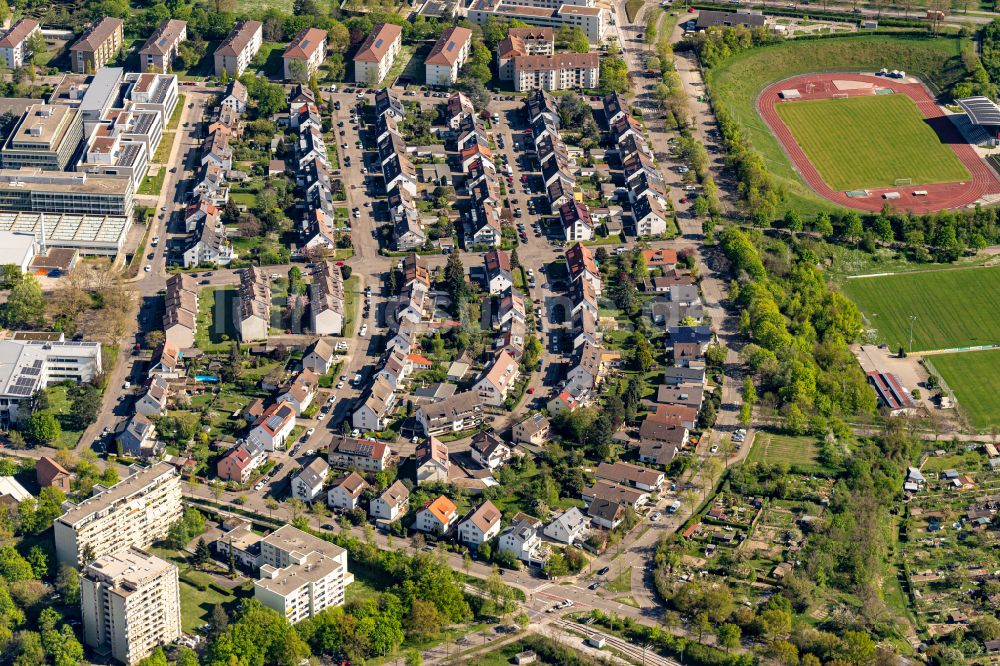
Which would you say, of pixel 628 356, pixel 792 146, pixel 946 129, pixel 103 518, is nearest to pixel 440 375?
pixel 628 356

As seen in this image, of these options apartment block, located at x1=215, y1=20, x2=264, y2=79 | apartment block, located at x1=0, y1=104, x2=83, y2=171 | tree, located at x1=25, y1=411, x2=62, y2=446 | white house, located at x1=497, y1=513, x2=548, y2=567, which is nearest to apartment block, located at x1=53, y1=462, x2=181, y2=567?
tree, located at x1=25, y1=411, x2=62, y2=446

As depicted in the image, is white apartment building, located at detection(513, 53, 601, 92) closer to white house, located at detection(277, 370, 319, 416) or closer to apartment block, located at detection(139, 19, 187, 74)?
apartment block, located at detection(139, 19, 187, 74)

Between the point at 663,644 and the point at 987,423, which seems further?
the point at 987,423

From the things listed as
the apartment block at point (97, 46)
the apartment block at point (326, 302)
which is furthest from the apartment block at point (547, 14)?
the apartment block at point (326, 302)

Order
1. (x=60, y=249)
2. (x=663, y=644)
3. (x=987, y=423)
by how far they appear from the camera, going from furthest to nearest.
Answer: (x=60, y=249), (x=987, y=423), (x=663, y=644)

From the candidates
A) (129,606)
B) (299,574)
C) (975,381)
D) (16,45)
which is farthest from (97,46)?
(975,381)

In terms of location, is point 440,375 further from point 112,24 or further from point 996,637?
point 112,24
